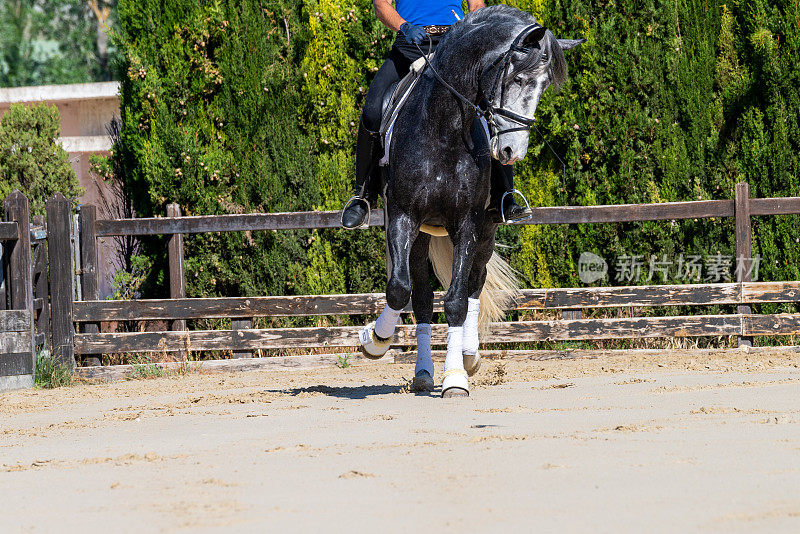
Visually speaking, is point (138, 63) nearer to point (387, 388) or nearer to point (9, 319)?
point (9, 319)

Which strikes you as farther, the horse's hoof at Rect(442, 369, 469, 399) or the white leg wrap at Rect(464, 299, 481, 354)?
the white leg wrap at Rect(464, 299, 481, 354)

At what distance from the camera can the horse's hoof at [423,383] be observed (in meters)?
6.14

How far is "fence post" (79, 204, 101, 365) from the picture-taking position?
8.96m

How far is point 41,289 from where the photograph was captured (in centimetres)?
869

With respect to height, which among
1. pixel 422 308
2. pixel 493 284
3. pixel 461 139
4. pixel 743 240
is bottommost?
pixel 422 308

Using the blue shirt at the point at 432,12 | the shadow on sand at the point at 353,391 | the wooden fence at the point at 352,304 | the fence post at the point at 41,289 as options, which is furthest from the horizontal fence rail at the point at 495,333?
the blue shirt at the point at 432,12

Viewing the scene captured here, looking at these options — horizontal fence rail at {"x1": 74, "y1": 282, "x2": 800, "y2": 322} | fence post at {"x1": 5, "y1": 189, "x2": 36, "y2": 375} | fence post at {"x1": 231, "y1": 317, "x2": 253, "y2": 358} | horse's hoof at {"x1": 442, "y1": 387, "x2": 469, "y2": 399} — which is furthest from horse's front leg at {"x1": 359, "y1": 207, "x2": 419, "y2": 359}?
fence post at {"x1": 5, "y1": 189, "x2": 36, "y2": 375}

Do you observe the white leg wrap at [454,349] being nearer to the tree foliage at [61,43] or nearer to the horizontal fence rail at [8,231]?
the horizontal fence rail at [8,231]

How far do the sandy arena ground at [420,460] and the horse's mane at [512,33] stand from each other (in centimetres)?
190

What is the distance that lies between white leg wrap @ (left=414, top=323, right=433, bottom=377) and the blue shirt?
2.12 m

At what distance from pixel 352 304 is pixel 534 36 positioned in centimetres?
425

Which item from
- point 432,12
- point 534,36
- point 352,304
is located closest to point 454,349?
point 534,36
